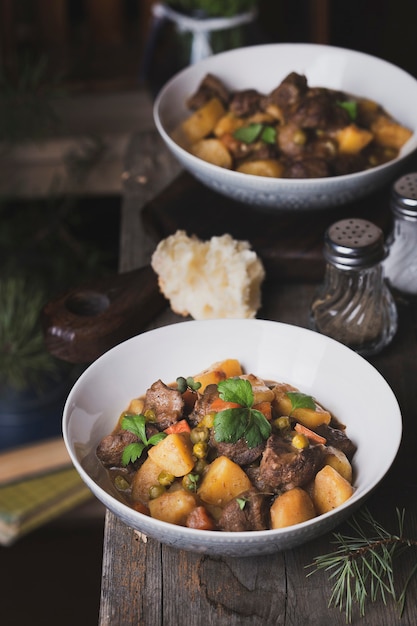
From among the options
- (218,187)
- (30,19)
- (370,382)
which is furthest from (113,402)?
(30,19)

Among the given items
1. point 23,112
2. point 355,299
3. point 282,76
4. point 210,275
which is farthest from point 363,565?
point 23,112

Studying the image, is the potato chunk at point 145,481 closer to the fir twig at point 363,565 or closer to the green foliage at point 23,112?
the fir twig at point 363,565

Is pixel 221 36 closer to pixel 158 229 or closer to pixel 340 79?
pixel 340 79

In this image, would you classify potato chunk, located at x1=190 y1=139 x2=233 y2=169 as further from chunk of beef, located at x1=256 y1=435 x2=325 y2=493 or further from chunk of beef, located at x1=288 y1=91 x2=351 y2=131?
chunk of beef, located at x1=256 y1=435 x2=325 y2=493

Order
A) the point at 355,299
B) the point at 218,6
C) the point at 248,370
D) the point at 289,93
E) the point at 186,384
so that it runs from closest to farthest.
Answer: the point at 186,384
the point at 248,370
the point at 355,299
the point at 289,93
the point at 218,6

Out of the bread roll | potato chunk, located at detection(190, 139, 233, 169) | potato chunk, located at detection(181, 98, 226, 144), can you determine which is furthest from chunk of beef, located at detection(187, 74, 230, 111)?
the bread roll

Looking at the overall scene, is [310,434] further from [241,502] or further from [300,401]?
[241,502]
